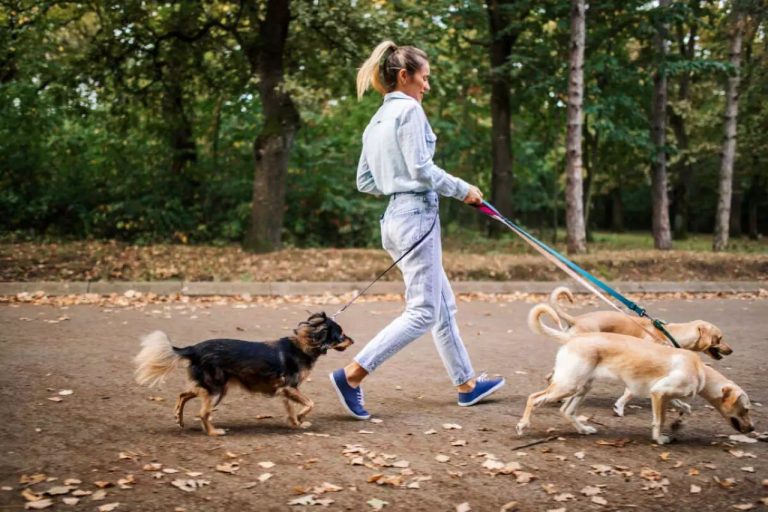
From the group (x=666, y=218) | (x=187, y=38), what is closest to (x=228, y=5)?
(x=187, y=38)

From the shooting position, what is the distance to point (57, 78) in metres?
15.8

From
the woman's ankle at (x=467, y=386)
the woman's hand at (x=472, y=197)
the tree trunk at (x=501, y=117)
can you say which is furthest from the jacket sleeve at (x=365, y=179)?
the tree trunk at (x=501, y=117)

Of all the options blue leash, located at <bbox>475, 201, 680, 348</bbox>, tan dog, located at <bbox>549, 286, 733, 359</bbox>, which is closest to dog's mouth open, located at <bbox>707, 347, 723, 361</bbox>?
tan dog, located at <bbox>549, 286, 733, 359</bbox>

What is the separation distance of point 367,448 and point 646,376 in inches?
73.2

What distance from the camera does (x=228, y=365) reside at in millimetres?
4824

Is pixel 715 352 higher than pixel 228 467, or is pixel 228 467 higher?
pixel 715 352

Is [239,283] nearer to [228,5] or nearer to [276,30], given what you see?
[276,30]

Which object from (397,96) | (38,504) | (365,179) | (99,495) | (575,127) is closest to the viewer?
(38,504)

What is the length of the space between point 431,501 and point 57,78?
14.7 meters

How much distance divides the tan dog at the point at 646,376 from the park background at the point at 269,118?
7.96 m

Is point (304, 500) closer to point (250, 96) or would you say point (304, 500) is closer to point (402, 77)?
point (402, 77)

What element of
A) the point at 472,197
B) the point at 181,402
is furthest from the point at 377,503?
the point at 472,197

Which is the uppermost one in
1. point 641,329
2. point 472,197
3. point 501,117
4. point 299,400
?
point 501,117

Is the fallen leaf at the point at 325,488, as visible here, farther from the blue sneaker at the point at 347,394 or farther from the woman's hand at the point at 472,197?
the woman's hand at the point at 472,197
